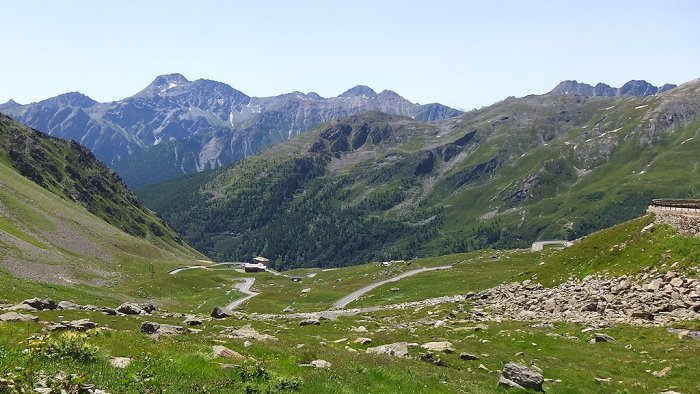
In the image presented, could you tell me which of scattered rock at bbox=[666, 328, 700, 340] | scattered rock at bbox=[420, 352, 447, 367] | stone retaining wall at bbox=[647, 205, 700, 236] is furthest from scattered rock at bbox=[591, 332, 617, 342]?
stone retaining wall at bbox=[647, 205, 700, 236]

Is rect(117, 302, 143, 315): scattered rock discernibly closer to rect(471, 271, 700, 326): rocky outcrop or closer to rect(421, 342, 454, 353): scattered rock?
rect(421, 342, 454, 353): scattered rock

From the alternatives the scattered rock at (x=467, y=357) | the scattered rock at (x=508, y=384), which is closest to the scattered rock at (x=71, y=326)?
the scattered rock at (x=508, y=384)

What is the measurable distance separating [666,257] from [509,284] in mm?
24653

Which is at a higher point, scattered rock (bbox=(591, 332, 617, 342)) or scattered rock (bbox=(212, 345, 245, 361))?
scattered rock (bbox=(212, 345, 245, 361))

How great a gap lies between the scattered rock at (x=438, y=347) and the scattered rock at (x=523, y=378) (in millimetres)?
8616

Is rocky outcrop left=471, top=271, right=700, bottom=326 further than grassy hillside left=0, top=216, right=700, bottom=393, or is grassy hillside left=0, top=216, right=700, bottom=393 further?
rocky outcrop left=471, top=271, right=700, bottom=326

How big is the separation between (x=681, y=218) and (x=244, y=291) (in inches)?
4033

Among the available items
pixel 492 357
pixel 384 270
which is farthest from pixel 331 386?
pixel 384 270

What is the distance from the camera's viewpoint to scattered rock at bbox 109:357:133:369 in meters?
18.4

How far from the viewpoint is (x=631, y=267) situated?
54.7 metres

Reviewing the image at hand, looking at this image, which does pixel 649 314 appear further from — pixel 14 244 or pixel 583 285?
pixel 14 244

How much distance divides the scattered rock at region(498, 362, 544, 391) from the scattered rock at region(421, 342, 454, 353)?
862 cm

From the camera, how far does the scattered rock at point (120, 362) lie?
1838cm

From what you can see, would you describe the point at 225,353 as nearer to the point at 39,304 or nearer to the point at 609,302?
the point at 39,304
